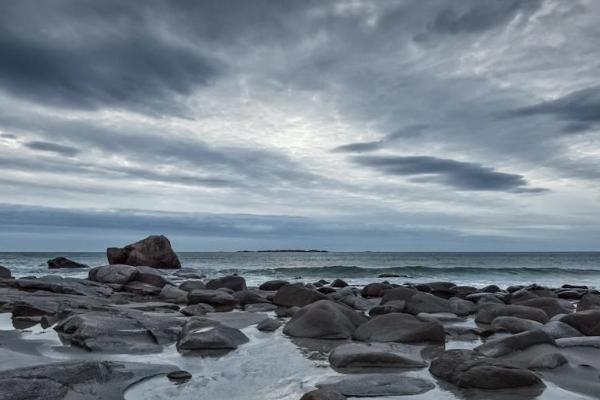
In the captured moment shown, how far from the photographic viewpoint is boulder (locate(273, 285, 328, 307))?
14266 millimetres

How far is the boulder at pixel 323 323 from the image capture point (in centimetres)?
894

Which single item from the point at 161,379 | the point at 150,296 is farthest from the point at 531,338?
the point at 150,296

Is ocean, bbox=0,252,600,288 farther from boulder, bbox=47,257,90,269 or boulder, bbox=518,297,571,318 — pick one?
boulder, bbox=518,297,571,318

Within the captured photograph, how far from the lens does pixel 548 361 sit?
640 cm

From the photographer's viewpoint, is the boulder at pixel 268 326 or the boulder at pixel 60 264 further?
the boulder at pixel 60 264

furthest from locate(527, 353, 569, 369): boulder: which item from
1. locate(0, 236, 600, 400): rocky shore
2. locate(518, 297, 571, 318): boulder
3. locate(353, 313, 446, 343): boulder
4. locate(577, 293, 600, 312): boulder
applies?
locate(577, 293, 600, 312): boulder

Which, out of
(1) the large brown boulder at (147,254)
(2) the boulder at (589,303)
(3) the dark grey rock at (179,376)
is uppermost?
(1) the large brown boulder at (147,254)

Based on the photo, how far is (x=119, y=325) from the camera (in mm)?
7914

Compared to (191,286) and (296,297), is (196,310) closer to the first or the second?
(296,297)

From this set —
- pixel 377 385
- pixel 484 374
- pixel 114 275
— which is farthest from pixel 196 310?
pixel 114 275

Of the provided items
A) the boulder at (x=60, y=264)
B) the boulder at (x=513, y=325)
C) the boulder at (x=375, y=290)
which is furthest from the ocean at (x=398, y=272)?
the boulder at (x=513, y=325)

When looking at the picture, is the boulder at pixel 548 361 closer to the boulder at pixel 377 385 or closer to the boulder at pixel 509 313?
the boulder at pixel 377 385

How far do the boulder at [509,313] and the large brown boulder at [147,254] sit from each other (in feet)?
95.1

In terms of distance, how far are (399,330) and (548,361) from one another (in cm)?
253
